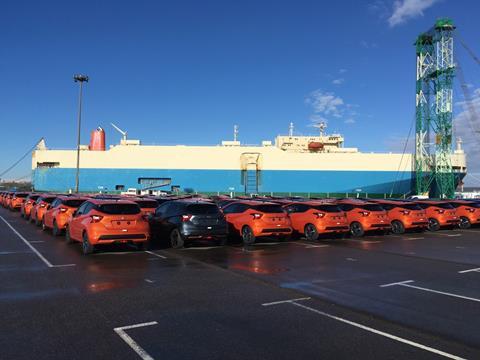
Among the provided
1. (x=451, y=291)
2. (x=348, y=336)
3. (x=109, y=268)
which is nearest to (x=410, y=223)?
(x=451, y=291)

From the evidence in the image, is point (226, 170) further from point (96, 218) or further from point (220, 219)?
point (96, 218)

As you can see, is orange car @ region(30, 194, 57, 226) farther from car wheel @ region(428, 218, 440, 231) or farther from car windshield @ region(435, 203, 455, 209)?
car windshield @ region(435, 203, 455, 209)

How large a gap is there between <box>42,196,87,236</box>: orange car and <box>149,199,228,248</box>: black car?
13.3 ft

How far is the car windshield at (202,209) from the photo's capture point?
14.5m

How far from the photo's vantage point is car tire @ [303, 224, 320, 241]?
55.6ft

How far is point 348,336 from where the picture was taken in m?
5.77

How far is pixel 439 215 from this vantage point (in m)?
22.1

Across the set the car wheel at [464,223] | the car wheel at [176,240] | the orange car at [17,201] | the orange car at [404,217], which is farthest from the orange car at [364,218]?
the orange car at [17,201]

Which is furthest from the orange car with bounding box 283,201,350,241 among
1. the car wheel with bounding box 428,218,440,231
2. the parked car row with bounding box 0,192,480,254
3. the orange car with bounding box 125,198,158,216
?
the car wheel with bounding box 428,218,440,231

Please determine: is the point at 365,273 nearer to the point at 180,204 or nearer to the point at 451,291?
the point at 451,291

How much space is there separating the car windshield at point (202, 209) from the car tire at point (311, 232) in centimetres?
404

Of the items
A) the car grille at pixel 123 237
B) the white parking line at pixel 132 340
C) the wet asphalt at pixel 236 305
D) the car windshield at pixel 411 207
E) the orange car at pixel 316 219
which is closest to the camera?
the white parking line at pixel 132 340

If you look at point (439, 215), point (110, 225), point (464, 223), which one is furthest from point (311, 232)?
point (464, 223)

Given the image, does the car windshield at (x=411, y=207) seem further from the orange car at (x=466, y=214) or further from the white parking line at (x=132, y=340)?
the white parking line at (x=132, y=340)
